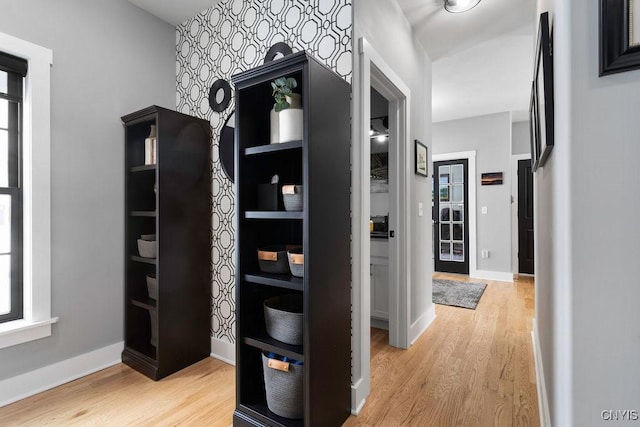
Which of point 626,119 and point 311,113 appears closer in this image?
point 626,119

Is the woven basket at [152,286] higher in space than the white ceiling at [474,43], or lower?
lower

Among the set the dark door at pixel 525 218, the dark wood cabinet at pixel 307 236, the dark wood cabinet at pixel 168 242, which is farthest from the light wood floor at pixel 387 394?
the dark door at pixel 525 218

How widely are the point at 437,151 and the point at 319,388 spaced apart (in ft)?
16.6

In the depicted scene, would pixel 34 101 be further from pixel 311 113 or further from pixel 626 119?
pixel 626 119

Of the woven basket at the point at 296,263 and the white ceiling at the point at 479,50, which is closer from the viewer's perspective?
the woven basket at the point at 296,263

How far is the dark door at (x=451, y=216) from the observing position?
5391mm

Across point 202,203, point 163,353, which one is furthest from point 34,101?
point 163,353

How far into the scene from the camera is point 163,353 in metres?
2.09

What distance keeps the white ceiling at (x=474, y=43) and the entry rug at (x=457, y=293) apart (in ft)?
8.86

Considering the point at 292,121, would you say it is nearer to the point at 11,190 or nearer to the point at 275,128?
the point at 275,128

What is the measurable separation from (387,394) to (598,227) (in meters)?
1.65

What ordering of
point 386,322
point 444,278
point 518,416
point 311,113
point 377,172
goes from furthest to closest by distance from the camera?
point 444,278
point 377,172
point 386,322
point 518,416
point 311,113

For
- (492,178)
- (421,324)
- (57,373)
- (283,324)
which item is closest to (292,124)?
(283,324)

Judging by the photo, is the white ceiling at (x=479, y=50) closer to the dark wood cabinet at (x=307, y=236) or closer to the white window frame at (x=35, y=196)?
the dark wood cabinet at (x=307, y=236)
